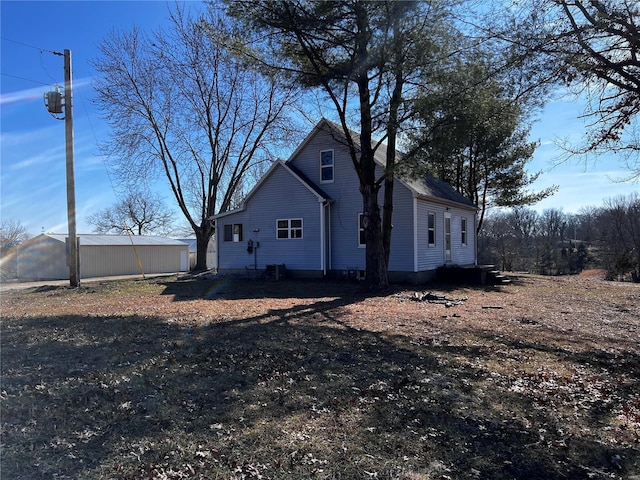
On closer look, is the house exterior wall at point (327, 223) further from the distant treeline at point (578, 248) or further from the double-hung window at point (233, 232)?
the distant treeline at point (578, 248)

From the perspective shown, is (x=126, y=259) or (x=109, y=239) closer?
(x=109, y=239)

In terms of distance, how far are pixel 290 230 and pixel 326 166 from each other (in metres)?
3.13

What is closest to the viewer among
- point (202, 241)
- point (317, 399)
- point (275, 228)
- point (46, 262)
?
point (317, 399)

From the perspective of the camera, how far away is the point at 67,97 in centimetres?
1633

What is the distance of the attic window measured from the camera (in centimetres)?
1852

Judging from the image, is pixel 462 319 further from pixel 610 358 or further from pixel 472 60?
pixel 472 60

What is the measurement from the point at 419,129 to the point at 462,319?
541 cm

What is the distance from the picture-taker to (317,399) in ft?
14.4

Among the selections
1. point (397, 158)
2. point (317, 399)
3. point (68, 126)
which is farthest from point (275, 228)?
point (317, 399)

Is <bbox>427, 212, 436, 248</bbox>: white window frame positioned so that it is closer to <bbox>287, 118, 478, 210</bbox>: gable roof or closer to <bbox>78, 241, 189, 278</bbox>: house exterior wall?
<bbox>287, 118, 478, 210</bbox>: gable roof

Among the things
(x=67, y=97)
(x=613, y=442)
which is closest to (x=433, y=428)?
(x=613, y=442)

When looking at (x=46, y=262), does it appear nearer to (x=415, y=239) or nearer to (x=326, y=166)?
(x=326, y=166)

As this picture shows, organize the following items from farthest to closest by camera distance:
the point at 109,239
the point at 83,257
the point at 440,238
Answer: the point at 109,239 → the point at 83,257 → the point at 440,238

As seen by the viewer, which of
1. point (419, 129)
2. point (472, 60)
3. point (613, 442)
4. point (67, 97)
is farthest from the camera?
point (67, 97)
